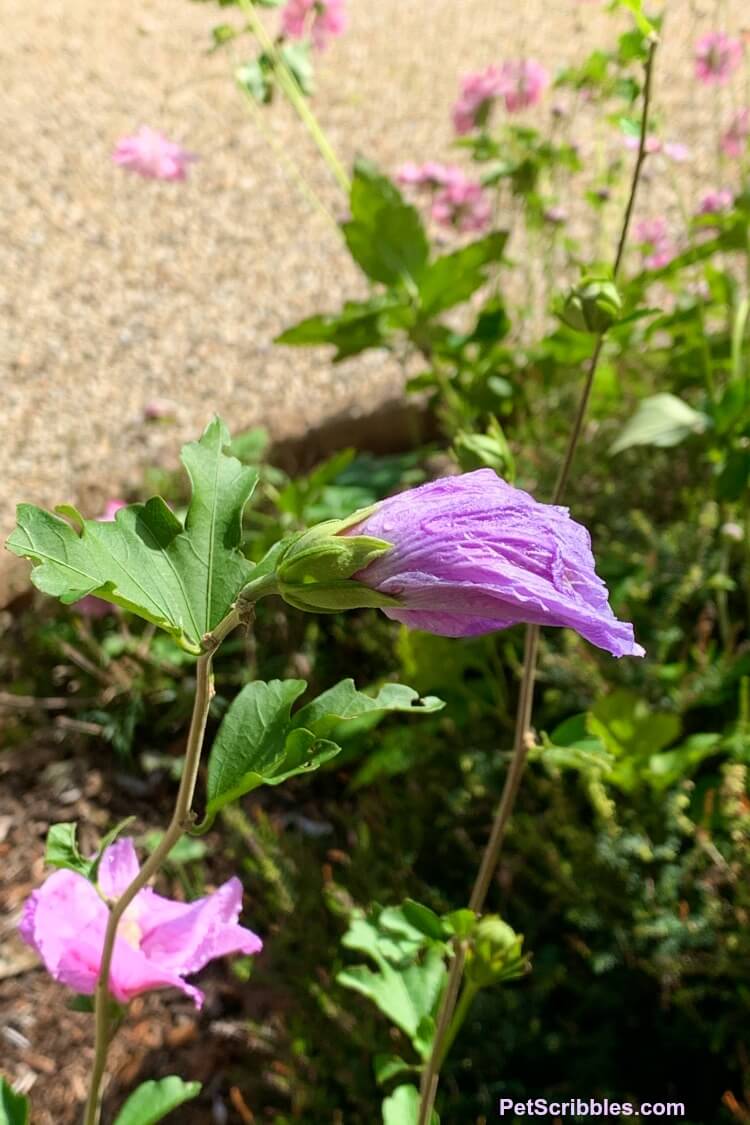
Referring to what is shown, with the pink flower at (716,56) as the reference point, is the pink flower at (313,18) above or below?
above

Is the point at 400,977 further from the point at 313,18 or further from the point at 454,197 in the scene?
the point at 313,18

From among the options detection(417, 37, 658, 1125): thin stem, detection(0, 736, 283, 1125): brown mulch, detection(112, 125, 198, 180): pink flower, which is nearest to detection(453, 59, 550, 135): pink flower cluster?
detection(112, 125, 198, 180): pink flower

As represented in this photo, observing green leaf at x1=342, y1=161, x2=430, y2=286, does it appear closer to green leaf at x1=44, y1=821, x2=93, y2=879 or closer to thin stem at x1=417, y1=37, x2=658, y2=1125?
thin stem at x1=417, y1=37, x2=658, y2=1125

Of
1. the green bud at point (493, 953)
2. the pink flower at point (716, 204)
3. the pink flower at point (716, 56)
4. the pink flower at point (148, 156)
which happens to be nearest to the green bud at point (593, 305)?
the green bud at point (493, 953)

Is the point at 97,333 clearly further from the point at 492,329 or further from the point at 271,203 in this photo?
the point at 492,329

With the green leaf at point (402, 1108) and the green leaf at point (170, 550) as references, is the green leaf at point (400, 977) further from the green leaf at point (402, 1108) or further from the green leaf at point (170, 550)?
the green leaf at point (170, 550)

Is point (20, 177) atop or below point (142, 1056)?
atop

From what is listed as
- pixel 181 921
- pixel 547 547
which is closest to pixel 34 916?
pixel 181 921
